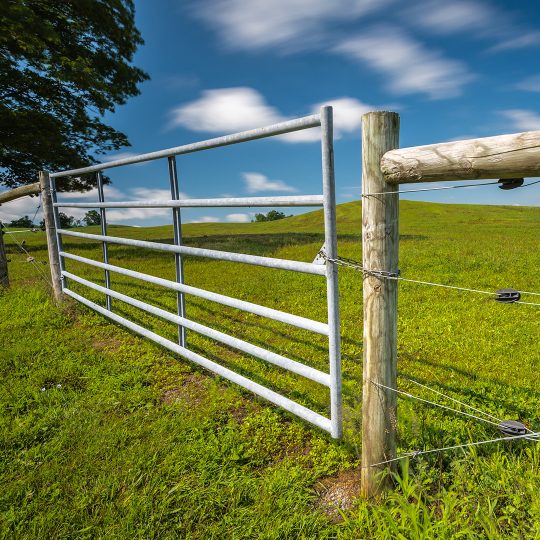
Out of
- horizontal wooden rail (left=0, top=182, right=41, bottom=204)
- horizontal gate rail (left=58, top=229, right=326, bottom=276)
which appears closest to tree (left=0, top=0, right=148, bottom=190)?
horizontal wooden rail (left=0, top=182, right=41, bottom=204)

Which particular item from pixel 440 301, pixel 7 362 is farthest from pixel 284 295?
pixel 7 362

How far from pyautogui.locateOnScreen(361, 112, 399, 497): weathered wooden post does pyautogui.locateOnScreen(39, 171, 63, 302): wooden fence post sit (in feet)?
21.3

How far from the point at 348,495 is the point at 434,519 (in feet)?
1.70

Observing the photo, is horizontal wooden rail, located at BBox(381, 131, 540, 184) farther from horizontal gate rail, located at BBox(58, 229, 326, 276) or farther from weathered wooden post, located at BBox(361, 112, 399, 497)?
horizontal gate rail, located at BBox(58, 229, 326, 276)

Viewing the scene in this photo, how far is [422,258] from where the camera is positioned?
1063 centimetres

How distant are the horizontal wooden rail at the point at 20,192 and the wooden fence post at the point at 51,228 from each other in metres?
0.31

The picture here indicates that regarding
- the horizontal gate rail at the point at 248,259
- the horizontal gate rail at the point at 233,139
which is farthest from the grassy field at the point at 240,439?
the horizontal gate rail at the point at 233,139

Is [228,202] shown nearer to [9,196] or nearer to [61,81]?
[9,196]

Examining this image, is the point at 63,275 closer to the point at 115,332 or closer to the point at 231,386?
the point at 115,332

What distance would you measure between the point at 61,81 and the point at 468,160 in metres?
18.6

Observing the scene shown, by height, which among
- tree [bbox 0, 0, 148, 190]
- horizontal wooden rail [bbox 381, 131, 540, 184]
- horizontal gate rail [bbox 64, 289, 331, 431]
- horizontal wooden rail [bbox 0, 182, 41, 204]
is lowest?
horizontal gate rail [bbox 64, 289, 331, 431]

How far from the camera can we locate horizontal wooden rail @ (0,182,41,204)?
741 cm

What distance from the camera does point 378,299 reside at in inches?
92.5

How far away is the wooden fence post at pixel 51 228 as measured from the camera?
710 cm
